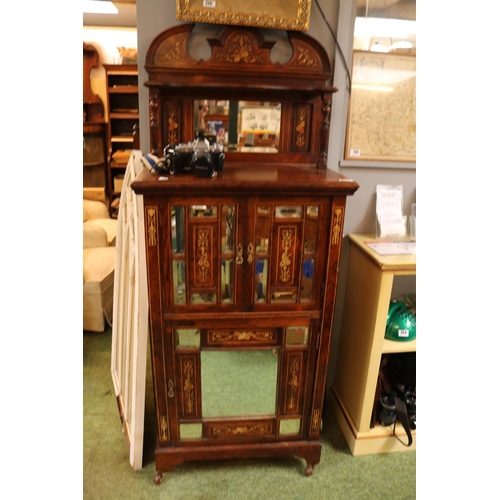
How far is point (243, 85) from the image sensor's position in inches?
60.7

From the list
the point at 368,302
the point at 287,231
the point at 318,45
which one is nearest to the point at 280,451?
the point at 368,302

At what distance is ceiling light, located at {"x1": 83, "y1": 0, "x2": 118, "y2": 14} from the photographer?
3.29m

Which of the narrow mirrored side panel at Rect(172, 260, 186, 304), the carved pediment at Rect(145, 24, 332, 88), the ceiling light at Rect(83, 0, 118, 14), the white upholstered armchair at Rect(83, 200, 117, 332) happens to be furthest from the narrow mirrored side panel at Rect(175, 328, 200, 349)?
the ceiling light at Rect(83, 0, 118, 14)

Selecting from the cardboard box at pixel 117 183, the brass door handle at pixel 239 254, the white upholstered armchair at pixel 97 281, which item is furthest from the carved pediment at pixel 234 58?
the cardboard box at pixel 117 183

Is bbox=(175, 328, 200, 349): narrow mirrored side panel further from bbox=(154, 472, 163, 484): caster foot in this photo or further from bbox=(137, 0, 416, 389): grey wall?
bbox=(137, 0, 416, 389): grey wall

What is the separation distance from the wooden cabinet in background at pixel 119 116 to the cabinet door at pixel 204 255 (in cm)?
336

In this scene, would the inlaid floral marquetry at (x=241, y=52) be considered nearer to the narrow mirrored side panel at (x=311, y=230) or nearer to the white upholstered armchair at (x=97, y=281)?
the narrow mirrored side panel at (x=311, y=230)

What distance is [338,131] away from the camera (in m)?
1.73

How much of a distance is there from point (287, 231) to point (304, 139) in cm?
49

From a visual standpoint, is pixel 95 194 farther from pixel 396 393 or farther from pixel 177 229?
pixel 396 393

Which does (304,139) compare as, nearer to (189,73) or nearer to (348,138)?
(348,138)

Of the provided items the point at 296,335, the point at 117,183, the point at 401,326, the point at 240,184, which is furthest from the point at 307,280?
the point at 117,183

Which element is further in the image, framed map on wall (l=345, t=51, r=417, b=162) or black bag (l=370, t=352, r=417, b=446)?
black bag (l=370, t=352, r=417, b=446)

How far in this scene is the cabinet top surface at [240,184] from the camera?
1.30m
